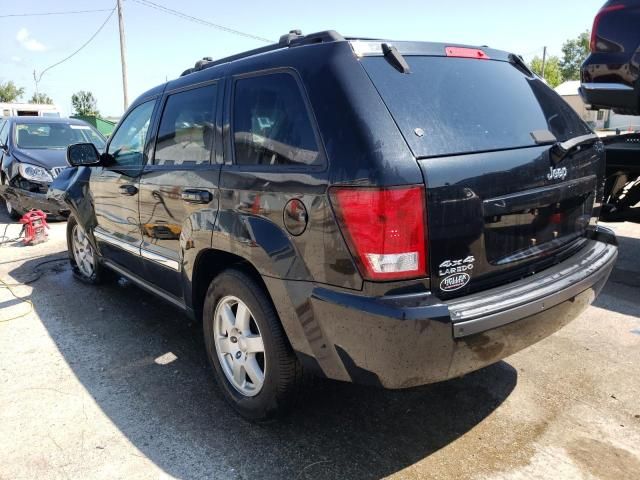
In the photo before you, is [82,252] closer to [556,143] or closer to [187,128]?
[187,128]

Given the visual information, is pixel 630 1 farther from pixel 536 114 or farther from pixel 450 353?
pixel 450 353

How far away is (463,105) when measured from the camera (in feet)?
8.08

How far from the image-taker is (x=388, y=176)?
2.04 m

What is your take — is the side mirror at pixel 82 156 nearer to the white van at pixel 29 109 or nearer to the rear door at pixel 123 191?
the rear door at pixel 123 191

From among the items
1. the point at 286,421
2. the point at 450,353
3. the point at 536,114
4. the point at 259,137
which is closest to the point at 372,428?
the point at 286,421

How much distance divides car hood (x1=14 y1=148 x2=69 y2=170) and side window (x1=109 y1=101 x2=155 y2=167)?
15.6ft

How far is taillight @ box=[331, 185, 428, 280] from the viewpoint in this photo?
205cm

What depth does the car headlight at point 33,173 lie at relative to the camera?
8469 mm

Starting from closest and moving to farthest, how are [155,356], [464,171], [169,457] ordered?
[464,171] < [169,457] < [155,356]

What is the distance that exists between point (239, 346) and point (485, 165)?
1.62 meters

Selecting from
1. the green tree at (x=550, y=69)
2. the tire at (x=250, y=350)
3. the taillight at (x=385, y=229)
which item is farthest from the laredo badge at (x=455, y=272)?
the green tree at (x=550, y=69)

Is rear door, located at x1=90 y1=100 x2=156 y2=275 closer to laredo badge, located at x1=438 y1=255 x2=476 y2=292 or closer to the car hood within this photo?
laredo badge, located at x1=438 y1=255 x2=476 y2=292

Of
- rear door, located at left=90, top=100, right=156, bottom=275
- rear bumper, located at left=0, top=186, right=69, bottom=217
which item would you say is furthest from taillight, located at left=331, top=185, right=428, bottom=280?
rear bumper, located at left=0, top=186, right=69, bottom=217

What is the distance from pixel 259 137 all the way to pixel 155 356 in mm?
1942
